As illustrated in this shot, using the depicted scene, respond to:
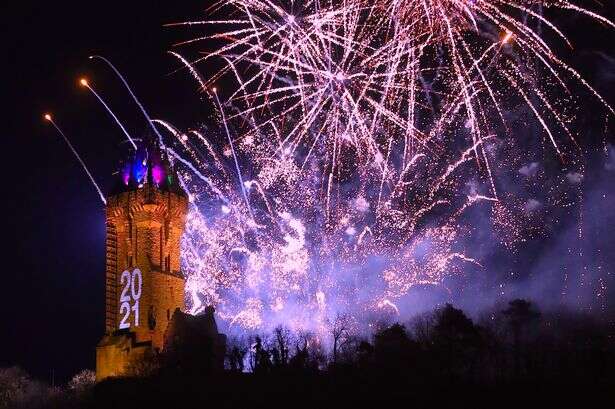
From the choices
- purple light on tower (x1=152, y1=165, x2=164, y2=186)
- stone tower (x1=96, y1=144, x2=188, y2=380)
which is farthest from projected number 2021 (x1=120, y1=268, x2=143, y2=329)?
purple light on tower (x1=152, y1=165, x2=164, y2=186)

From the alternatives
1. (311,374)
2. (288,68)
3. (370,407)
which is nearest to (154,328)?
(311,374)

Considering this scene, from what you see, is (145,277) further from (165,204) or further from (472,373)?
(472,373)

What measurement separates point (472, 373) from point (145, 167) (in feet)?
101

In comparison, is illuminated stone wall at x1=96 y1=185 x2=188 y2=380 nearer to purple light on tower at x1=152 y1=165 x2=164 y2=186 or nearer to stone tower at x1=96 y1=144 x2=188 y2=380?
stone tower at x1=96 y1=144 x2=188 y2=380

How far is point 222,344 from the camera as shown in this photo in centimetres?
6425

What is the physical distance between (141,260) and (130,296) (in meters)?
2.90

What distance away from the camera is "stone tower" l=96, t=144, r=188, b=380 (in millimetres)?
65188

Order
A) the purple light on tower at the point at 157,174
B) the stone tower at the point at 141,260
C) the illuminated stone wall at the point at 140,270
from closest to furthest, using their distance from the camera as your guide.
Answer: the stone tower at the point at 141,260
the illuminated stone wall at the point at 140,270
the purple light on tower at the point at 157,174

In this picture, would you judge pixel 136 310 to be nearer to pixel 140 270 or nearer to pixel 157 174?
pixel 140 270

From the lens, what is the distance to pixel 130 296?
218 feet

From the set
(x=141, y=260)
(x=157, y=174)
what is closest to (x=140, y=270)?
(x=141, y=260)

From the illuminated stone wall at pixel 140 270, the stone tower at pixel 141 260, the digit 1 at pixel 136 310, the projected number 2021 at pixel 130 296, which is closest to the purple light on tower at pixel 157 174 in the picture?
A: the stone tower at pixel 141 260

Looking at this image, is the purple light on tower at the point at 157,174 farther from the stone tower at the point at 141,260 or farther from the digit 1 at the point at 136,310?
the digit 1 at the point at 136,310

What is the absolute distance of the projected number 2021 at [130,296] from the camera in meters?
65.9
